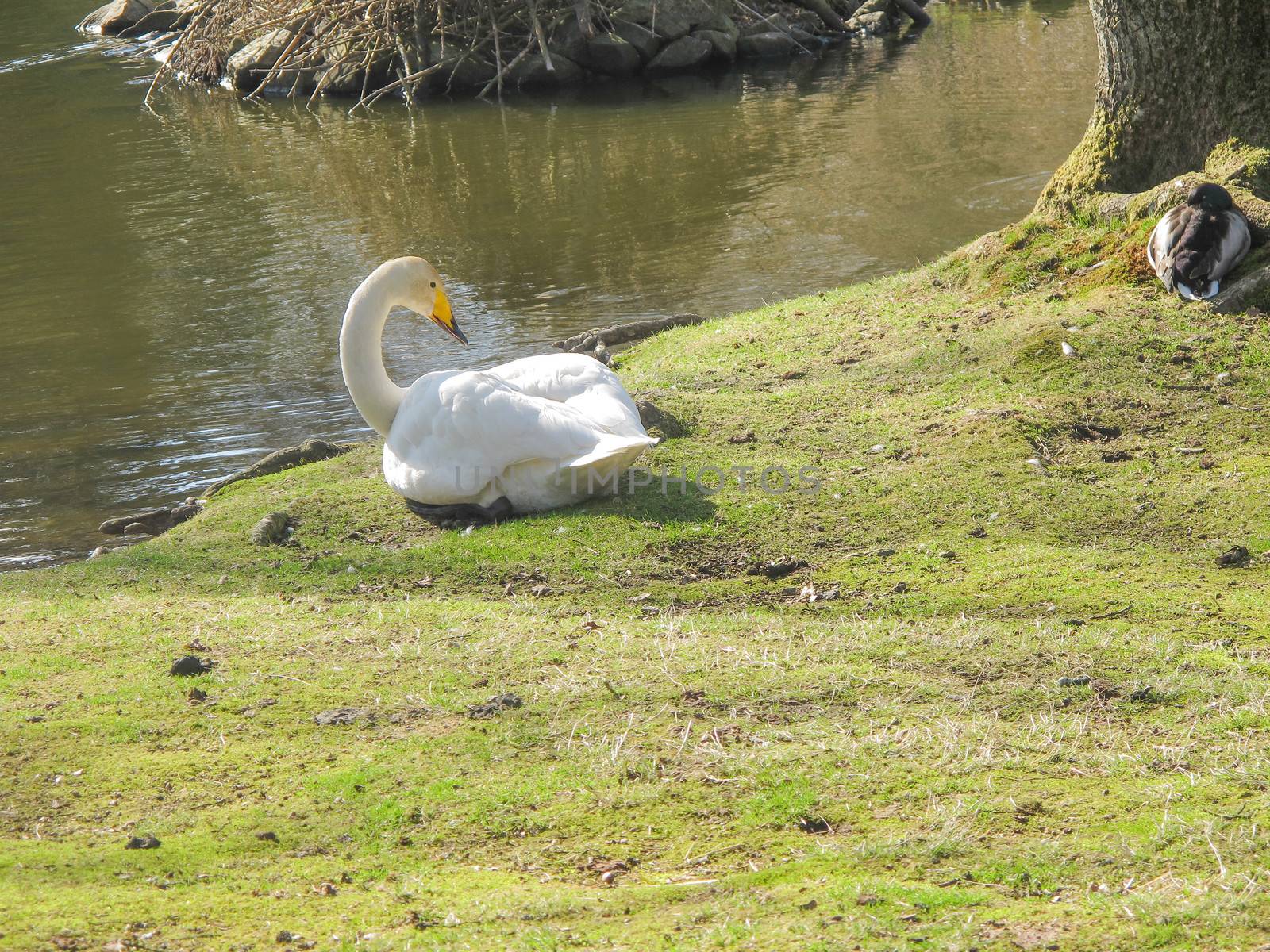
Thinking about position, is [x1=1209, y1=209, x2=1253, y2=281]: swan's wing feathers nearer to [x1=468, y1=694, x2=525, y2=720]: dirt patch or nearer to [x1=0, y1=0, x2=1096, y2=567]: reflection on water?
[x1=0, y1=0, x2=1096, y2=567]: reflection on water

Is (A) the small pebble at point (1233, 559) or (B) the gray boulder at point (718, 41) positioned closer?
(A) the small pebble at point (1233, 559)

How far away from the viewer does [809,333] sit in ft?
33.3

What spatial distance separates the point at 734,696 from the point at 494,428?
2.78m

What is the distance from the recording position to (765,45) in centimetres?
2825

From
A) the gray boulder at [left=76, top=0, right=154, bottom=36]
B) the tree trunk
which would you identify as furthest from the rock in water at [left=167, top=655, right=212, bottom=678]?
the gray boulder at [left=76, top=0, right=154, bottom=36]

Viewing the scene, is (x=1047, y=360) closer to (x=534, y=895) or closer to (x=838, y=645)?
(x=838, y=645)

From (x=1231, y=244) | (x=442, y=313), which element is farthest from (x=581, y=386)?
(x=1231, y=244)

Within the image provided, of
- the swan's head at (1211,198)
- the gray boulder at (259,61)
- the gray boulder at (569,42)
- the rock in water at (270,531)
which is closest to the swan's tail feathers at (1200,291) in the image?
the swan's head at (1211,198)

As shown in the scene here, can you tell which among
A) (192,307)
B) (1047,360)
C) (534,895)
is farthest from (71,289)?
(534,895)

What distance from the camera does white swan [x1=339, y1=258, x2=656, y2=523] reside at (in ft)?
22.7

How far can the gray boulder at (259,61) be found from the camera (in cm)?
2959

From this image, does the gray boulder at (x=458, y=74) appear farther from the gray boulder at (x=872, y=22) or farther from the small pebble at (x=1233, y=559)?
the small pebble at (x=1233, y=559)

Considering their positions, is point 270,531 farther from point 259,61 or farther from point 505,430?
Answer: point 259,61

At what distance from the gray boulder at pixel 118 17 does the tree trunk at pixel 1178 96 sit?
36210 millimetres
